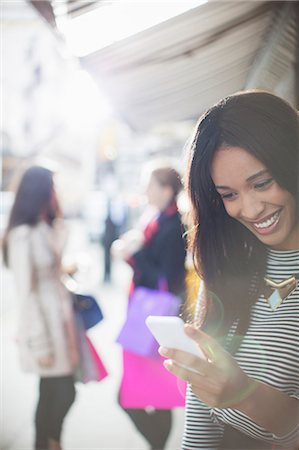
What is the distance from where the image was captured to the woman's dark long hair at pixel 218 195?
4.10ft

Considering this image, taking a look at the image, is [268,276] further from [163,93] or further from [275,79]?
[163,93]

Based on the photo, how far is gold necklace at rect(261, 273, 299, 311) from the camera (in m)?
1.27

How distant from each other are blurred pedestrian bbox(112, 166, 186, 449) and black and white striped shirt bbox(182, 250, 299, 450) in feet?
3.66

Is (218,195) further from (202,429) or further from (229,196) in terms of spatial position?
(202,429)

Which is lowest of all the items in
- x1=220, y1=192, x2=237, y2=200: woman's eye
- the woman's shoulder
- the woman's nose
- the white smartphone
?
the white smartphone

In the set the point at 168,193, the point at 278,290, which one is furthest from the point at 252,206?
the point at 168,193

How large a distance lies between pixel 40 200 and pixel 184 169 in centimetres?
140

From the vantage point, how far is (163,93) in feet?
12.3

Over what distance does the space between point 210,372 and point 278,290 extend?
39 centimetres

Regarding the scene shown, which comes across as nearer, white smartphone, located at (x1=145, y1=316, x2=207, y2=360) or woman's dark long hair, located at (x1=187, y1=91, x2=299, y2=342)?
white smartphone, located at (x1=145, y1=316, x2=207, y2=360)

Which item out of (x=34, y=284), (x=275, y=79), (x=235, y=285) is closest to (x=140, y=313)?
(x=34, y=284)

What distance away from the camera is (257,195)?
50.2 inches

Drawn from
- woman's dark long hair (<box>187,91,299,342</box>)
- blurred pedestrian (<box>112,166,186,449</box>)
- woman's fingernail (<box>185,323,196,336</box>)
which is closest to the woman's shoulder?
blurred pedestrian (<box>112,166,186,449</box>)

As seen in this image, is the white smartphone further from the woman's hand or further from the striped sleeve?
the striped sleeve
